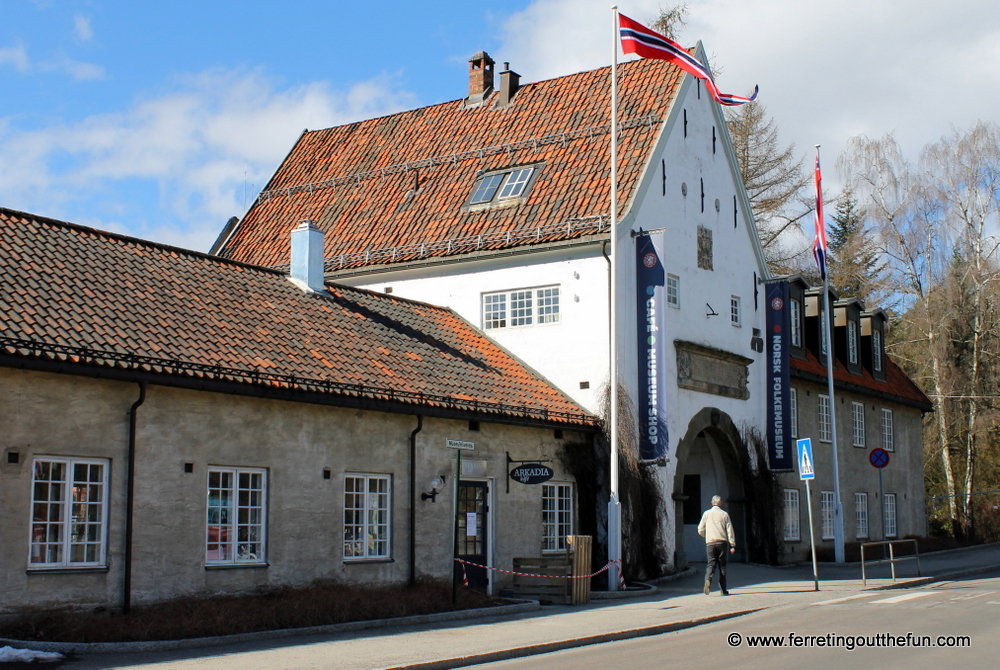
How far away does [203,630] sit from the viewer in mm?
14070

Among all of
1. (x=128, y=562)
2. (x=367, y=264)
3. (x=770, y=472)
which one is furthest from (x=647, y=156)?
(x=128, y=562)

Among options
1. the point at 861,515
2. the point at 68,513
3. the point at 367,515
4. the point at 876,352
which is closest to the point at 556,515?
the point at 367,515

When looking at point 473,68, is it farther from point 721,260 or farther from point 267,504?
point 267,504

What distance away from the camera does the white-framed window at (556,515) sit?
74.2 ft

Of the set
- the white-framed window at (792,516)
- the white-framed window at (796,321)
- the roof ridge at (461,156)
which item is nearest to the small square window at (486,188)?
the roof ridge at (461,156)

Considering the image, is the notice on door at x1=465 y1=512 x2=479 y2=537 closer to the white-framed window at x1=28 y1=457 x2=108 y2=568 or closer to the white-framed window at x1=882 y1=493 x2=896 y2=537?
the white-framed window at x1=28 y1=457 x2=108 y2=568

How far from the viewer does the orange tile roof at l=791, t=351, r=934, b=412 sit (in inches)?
1329

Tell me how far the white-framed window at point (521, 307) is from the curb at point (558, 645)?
882cm

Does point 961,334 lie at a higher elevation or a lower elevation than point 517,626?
higher

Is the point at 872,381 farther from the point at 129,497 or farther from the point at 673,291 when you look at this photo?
the point at 129,497

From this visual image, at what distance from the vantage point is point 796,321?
35.2m

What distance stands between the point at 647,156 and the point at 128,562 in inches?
601

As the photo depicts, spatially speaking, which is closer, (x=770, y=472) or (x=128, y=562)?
(x=128, y=562)

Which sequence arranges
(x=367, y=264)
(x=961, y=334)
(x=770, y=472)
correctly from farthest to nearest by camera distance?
(x=961, y=334) → (x=770, y=472) → (x=367, y=264)
